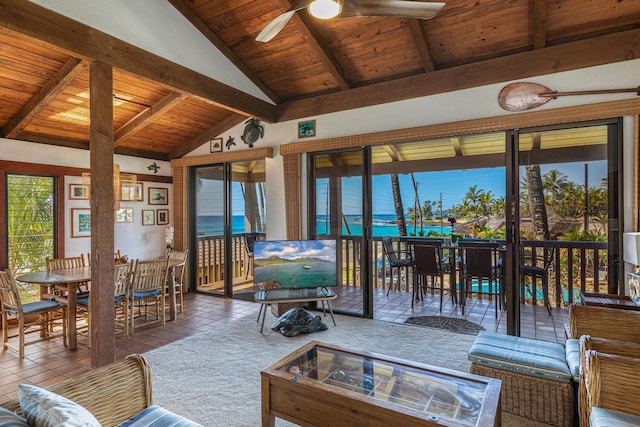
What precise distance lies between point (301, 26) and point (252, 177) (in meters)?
3.24

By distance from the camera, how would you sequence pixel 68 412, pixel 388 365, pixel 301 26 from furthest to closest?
pixel 301 26
pixel 388 365
pixel 68 412

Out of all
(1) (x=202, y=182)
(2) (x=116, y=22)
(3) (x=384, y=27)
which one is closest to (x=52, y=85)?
(2) (x=116, y=22)

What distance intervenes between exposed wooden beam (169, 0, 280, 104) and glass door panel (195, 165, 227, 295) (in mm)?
1717

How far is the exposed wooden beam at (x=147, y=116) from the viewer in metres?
4.49

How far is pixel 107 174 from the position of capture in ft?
9.86

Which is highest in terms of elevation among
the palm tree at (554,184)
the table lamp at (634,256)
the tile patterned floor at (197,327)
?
the palm tree at (554,184)

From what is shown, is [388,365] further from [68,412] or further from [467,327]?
[467,327]

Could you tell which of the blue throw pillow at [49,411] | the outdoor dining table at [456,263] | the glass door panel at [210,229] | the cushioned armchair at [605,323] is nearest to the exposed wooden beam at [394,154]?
the outdoor dining table at [456,263]

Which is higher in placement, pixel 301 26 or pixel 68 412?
pixel 301 26

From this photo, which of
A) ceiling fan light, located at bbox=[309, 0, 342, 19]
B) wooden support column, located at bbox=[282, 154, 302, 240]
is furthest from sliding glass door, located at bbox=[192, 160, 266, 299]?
ceiling fan light, located at bbox=[309, 0, 342, 19]

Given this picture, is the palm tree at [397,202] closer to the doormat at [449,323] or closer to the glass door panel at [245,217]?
the glass door panel at [245,217]

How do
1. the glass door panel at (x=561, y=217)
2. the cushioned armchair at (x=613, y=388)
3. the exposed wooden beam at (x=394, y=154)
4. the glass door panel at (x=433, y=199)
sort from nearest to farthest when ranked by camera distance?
1. the cushioned armchair at (x=613, y=388)
2. the glass door panel at (x=561, y=217)
3. the glass door panel at (x=433, y=199)
4. the exposed wooden beam at (x=394, y=154)

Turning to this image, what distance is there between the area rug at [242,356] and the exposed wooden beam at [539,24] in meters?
3.13

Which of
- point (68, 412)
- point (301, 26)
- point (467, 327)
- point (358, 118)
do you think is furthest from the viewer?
point (358, 118)
